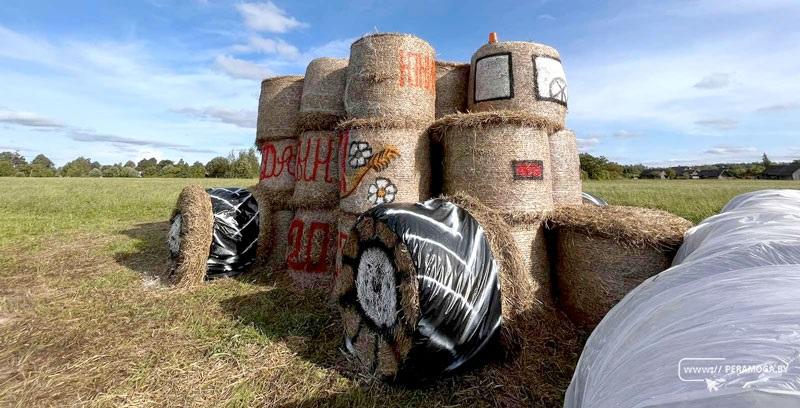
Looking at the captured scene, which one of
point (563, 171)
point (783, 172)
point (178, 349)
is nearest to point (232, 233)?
point (178, 349)

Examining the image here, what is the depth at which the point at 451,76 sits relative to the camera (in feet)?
16.5

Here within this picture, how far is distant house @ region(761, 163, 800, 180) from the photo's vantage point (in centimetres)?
5634

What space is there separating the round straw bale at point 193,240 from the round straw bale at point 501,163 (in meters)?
3.51

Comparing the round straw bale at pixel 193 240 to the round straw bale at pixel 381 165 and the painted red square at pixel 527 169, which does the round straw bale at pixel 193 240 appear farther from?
the painted red square at pixel 527 169

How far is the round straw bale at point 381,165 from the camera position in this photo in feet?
13.3

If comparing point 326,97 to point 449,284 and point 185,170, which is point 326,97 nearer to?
point 449,284

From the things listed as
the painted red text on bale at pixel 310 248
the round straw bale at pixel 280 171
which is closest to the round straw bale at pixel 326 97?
the round straw bale at pixel 280 171

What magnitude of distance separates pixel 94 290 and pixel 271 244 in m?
2.24

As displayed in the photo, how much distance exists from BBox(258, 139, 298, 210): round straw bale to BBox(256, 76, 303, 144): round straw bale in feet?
0.52

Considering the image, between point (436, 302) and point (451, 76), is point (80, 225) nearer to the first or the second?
point (451, 76)

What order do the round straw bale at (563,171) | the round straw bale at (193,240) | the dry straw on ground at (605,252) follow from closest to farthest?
the dry straw on ground at (605,252) < the round straw bale at (563,171) < the round straw bale at (193,240)

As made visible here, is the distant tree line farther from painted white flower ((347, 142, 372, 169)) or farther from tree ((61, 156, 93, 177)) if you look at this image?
painted white flower ((347, 142, 372, 169))

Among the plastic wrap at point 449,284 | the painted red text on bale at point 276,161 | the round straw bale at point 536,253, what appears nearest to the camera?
the plastic wrap at point 449,284

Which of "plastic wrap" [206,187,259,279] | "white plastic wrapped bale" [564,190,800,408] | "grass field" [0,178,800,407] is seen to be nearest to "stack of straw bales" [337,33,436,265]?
"grass field" [0,178,800,407]
